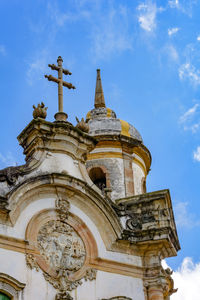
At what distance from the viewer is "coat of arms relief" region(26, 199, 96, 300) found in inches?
629

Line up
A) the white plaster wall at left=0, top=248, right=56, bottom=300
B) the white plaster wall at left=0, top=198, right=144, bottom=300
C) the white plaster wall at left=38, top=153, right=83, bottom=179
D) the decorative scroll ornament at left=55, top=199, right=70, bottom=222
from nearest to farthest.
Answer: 1. the white plaster wall at left=0, top=248, right=56, bottom=300
2. the white plaster wall at left=0, top=198, right=144, bottom=300
3. the decorative scroll ornament at left=55, top=199, right=70, bottom=222
4. the white plaster wall at left=38, top=153, right=83, bottom=179

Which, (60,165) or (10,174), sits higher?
(60,165)

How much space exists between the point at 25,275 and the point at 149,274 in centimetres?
371

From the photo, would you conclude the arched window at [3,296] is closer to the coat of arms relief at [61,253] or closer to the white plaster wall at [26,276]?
the white plaster wall at [26,276]

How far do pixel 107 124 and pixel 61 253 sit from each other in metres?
8.01

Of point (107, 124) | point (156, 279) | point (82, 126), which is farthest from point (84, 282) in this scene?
point (107, 124)

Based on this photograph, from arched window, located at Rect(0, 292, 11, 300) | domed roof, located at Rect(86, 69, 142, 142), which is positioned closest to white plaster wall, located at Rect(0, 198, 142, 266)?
arched window, located at Rect(0, 292, 11, 300)

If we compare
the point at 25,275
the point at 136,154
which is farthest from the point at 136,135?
the point at 25,275

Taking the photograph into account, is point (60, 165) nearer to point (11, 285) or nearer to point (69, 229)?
point (69, 229)

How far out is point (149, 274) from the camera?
1748 cm

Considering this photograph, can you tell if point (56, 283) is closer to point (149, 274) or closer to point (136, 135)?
point (149, 274)

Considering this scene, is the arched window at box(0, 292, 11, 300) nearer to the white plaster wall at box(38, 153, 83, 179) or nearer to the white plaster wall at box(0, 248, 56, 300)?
the white plaster wall at box(0, 248, 56, 300)

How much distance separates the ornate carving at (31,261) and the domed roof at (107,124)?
7956mm

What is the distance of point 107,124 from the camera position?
2355cm
